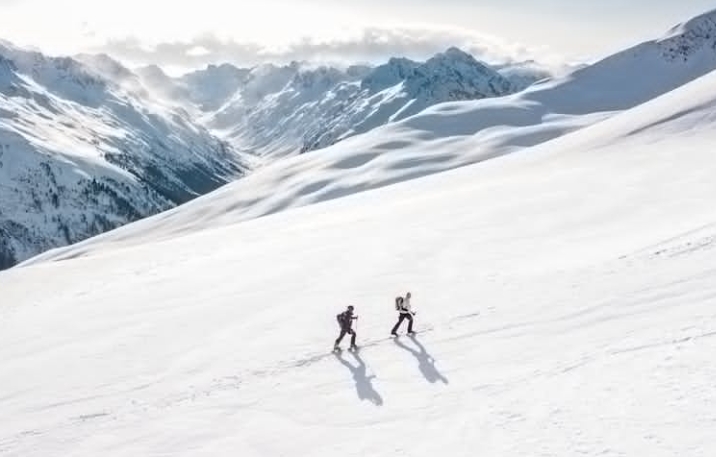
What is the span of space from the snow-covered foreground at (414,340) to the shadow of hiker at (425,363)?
0.07 m

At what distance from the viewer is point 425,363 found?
19375mm

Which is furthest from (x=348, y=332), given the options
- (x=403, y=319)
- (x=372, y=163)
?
Result: (x=372, y=163)

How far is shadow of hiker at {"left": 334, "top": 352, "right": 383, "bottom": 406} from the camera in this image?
57.8 ft

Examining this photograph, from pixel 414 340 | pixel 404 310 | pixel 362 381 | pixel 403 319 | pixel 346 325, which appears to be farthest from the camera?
pixel 403 319

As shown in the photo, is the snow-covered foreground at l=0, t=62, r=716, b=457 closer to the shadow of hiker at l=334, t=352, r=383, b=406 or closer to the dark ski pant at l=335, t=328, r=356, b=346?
the shadow of hiker at l=334, t=352, r=383, b=406

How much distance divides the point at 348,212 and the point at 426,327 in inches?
1248

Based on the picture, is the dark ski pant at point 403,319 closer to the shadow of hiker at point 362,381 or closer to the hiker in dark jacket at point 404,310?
the hiker in dark jacket at point 404,310

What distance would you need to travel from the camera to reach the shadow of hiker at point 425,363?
1814 cm

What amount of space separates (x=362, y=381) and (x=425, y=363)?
1.81m

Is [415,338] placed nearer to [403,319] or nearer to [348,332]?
[403,319]

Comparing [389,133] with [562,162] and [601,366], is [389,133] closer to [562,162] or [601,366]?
[562,162]

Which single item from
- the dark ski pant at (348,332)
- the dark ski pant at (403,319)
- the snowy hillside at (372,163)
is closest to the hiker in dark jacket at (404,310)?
the dark ski pant at (403,319)

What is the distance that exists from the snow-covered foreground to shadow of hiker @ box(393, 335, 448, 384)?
0.07m

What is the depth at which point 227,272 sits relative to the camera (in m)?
35.8
